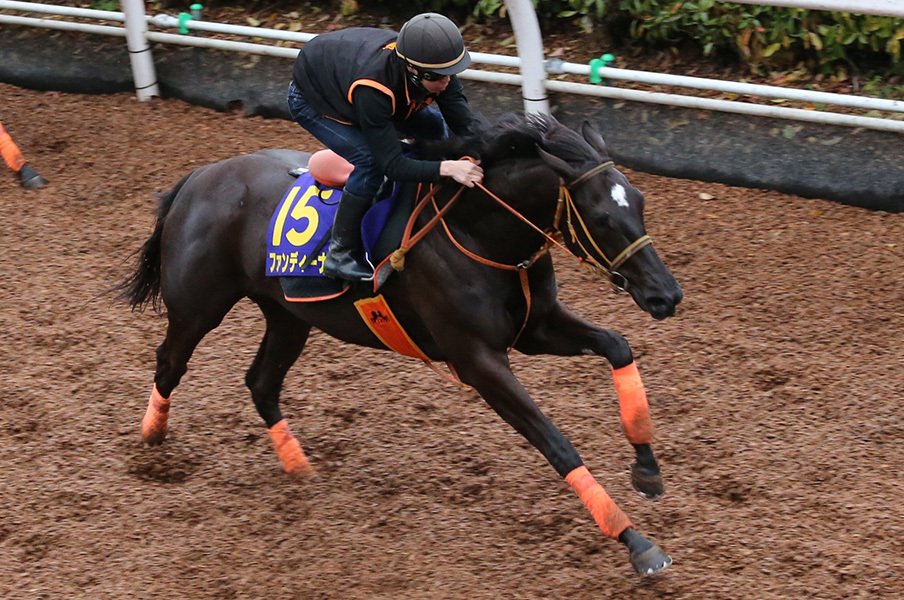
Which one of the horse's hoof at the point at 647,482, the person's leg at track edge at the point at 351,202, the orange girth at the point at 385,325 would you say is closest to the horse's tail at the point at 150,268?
the person's leg at track edge at the point at 351,202

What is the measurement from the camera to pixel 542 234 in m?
4.55

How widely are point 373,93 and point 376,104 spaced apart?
44 millimetres

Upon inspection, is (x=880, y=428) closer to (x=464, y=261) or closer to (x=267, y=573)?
(x=464, y=261)

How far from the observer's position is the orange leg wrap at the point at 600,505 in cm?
448

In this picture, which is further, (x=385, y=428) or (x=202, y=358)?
(x=202, y=358)

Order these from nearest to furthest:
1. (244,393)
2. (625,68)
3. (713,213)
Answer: (244,393)
(713,213)
(625,68)

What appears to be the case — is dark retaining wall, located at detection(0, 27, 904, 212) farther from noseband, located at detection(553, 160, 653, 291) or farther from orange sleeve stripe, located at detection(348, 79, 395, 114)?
orange sleeve stripe, located at detection(348, 79, 395, 114)

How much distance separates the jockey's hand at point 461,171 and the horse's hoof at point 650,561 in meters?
1.54

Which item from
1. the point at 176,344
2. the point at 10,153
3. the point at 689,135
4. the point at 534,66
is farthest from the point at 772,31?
the point at 10,153

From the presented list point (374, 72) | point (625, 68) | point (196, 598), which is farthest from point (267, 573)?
point (625, 68)

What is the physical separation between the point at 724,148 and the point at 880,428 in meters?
2.65

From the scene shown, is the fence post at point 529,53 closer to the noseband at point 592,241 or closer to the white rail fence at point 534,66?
the white rail fence at point 534,66

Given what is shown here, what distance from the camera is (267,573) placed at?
4.88 meters

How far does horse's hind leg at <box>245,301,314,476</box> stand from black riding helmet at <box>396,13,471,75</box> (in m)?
1.73
